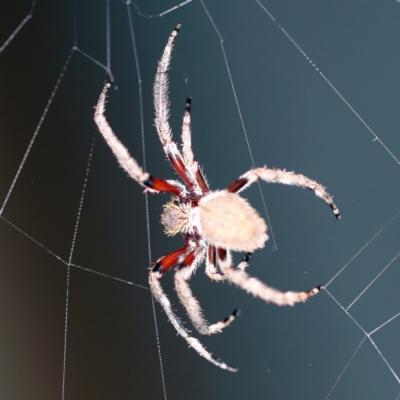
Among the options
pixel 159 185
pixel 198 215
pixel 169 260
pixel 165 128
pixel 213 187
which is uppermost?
pixel 165 128

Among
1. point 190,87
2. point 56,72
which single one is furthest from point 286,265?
point 56,72

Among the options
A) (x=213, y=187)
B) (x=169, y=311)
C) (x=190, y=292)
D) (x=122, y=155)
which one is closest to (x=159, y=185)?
(x=122, y=155)

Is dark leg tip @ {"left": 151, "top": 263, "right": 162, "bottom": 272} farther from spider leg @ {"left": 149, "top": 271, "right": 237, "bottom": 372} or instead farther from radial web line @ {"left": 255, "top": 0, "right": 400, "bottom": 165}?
radial web line @ {"left": 255, "top": 0, "right": 400, "bottom": 165}

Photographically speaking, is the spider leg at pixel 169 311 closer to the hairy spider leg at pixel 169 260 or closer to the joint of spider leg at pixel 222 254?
the hairy spider leg at pixel 169 260

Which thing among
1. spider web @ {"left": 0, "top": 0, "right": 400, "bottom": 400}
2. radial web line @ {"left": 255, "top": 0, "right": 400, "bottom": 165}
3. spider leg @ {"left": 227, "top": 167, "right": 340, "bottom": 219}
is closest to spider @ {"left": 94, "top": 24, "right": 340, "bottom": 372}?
spider leg @ {"left": 227, "top": 167, "right": 340, "bottom": 219}

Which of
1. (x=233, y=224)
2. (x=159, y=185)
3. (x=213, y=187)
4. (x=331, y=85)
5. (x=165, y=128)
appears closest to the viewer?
(x=233, y=224)

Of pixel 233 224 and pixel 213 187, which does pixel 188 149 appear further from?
pixel 213 187

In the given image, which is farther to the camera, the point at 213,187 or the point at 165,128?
the point at 213,187
